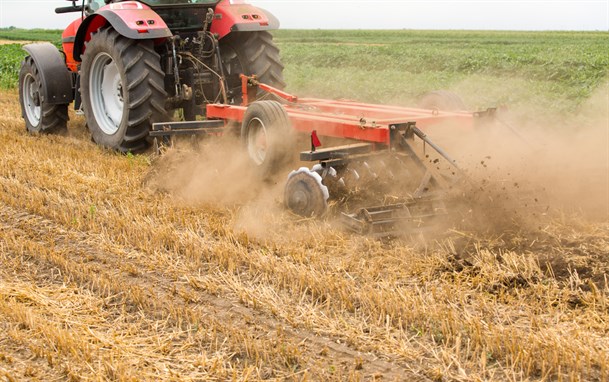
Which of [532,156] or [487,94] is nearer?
[532,156]

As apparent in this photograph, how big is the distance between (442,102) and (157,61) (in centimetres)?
284

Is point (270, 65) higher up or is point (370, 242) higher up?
point (270, 65)

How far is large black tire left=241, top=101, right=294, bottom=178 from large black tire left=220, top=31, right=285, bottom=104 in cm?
208

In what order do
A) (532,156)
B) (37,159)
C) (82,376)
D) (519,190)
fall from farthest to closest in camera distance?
(37,159), (532,156), (519,190), (82,376)

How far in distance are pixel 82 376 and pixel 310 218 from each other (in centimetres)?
236

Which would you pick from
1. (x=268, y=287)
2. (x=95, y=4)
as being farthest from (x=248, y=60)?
(x=268, y=287)

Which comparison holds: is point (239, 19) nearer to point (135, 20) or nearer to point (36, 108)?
point (135, 20)

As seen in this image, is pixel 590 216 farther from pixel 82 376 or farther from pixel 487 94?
pixel 487 94

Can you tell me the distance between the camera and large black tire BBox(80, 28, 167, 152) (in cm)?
714

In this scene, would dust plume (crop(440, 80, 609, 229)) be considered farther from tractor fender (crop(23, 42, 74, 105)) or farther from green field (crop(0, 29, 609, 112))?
tractor fender (crop(23, 42, 74, 105))

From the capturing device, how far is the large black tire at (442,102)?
259 inches

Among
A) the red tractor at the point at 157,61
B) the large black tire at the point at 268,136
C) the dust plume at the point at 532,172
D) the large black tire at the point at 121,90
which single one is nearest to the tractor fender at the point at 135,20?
the red tractor at the point at 157,61

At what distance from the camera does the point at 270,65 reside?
8016 millimetres

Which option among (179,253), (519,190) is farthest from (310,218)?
(519,190)
